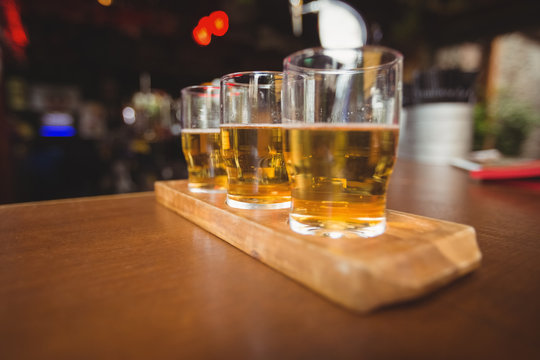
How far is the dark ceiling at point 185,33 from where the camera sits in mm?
4688

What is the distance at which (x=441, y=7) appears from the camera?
19.2ft

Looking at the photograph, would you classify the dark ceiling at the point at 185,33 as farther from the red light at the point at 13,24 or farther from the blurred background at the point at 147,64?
the red light at the point at 13,24

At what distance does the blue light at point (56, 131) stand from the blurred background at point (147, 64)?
0.08 ft

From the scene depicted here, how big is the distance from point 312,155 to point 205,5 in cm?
551

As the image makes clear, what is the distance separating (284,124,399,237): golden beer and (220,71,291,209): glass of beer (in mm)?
160

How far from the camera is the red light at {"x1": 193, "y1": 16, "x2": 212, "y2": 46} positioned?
17.4 ft

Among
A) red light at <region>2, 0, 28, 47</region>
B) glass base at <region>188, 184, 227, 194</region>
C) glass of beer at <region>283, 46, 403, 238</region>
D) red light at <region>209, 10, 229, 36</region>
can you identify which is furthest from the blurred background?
glass of beer at <region>283, 46, 403, 238</region>

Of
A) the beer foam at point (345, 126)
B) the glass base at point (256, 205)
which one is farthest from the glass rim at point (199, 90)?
the beer foam at point (345, 126)

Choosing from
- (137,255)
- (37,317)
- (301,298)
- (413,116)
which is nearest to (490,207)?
(301,298)

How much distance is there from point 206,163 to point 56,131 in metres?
5.99

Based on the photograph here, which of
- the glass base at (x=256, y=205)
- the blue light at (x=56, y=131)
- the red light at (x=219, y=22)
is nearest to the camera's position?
the glass base at (x=256, y=205)

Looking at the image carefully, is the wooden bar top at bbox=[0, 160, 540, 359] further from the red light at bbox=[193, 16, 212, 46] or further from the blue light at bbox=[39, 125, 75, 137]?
the blue light at bbox=[39, 125, 75, 137]

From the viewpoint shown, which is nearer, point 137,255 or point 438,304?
point 438,304

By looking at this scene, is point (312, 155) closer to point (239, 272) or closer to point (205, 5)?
point (239, 272)
